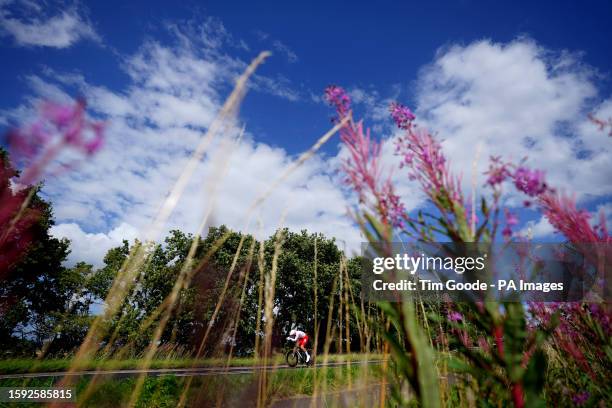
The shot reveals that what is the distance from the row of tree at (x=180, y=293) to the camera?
1.20 metres

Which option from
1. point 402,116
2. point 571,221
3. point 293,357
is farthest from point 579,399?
point 293,357

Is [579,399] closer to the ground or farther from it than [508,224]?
closer to the ground

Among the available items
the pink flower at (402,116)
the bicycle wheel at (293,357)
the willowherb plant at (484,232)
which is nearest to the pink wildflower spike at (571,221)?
the willowherb plant at (484,232)

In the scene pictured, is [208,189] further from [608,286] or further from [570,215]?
[608,286]

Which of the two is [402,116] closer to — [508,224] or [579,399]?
[508,224]

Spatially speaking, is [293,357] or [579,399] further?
[293,357]

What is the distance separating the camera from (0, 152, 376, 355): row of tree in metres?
1.20

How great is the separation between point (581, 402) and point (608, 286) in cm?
56

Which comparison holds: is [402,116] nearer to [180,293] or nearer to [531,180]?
[531,180]

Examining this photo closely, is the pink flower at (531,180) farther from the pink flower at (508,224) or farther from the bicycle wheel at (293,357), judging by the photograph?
the bicycle wheel at (293,357)

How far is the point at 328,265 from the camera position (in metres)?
29.4

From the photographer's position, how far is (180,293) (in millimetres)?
1375

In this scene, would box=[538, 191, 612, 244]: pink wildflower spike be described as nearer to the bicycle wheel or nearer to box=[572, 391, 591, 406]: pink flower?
box=[572, 391, 591, 406]: pink flower

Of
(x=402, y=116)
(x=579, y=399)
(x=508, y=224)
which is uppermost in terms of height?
(x=402, y=116)
